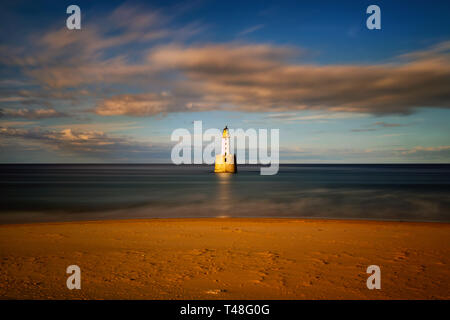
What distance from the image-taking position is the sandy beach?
6.69 metres

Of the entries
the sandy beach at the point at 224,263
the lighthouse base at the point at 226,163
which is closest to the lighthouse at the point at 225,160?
the lighthouse base at the point at 226,163

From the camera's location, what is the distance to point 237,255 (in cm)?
952

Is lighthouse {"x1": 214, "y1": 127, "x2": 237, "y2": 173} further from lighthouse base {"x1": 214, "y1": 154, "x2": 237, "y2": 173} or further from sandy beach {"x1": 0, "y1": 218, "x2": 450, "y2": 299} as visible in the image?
→ sandy beach {"x1": 0, "y1": 218, "x2": 450, "y2": 299}

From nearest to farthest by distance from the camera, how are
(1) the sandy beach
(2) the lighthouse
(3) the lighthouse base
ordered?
(1) the sandy beach, (2) the lighthouse, (3) the lighthouse base

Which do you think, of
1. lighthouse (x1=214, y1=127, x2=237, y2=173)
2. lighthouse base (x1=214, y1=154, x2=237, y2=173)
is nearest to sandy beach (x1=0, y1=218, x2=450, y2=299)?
lighthouse (x1=214, y1=127, x2=237, y2=173)

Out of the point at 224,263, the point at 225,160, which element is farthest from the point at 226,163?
the point at 224,263

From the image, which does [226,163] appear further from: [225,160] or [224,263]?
[224,263]

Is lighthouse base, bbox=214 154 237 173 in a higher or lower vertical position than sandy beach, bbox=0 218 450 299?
higher

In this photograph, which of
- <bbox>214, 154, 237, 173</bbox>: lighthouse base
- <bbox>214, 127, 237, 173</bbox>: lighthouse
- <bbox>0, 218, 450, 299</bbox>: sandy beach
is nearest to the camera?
<bbox>0, 218, 450, 299</bbox>: sandy beach

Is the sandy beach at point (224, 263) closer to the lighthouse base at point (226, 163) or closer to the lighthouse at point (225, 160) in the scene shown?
the lighthouse at point (225, 160)

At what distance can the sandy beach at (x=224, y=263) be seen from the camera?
669 centimetres
